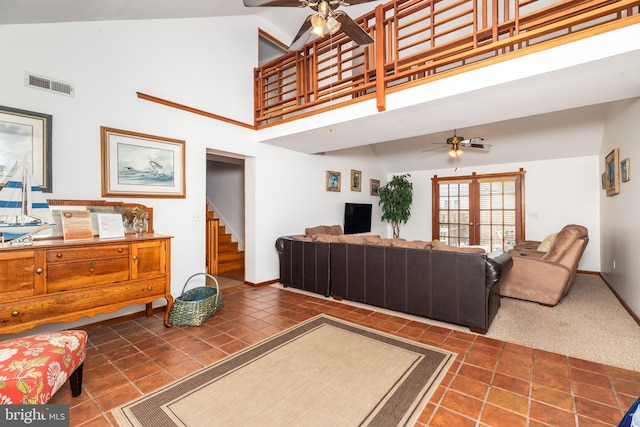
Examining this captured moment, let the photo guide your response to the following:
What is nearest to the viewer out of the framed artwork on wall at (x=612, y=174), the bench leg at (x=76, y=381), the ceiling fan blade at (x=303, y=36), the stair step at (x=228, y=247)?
the bench leg at (x=76, y=381)

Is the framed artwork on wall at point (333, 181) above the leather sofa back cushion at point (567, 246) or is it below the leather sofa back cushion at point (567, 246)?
above

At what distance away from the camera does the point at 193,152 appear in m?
3.98

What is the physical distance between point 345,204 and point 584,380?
478 centimetres

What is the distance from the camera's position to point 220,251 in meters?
5.82

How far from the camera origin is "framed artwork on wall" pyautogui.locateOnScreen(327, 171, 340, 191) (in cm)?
609

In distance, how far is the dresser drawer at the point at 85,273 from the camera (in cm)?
230

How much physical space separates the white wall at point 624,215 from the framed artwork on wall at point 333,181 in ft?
14.2

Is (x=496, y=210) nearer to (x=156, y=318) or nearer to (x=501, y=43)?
(x=501, y=43)

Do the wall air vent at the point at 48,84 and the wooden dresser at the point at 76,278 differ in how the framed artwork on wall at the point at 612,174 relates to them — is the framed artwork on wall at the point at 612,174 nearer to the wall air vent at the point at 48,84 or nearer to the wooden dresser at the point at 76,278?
the wooden dresser at the point at 76,278

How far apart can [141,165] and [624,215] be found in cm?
599

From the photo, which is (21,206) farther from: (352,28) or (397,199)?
(397,199)

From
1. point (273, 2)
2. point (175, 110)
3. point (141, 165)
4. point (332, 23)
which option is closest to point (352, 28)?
point (332, 23)

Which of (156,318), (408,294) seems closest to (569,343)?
(408,294)

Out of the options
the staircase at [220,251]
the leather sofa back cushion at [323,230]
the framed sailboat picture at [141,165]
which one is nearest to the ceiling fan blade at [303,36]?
the framed sailboat picture at [141,165]
